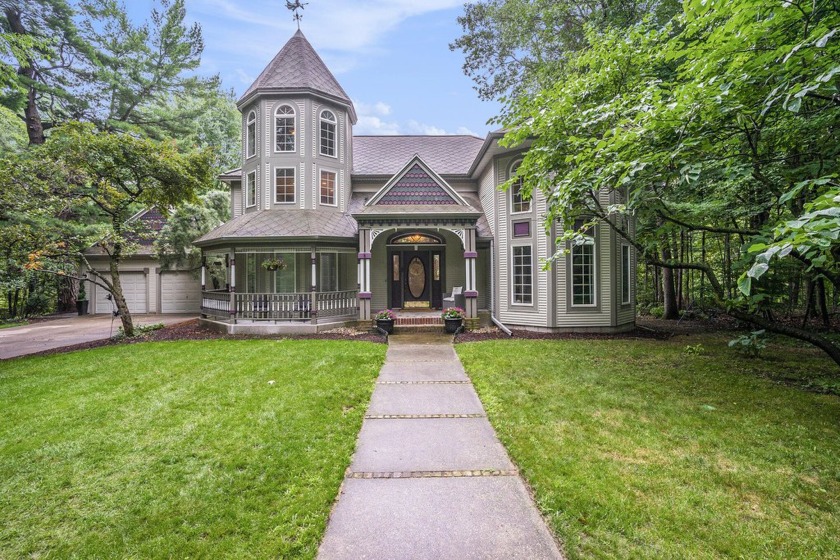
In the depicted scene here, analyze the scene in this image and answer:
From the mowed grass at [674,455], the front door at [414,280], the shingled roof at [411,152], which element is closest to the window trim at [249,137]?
the shingled roof at [411,152]

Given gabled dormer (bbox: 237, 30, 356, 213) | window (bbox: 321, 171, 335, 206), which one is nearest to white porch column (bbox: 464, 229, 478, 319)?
gabled dormer (bbox: 237, 30, 356, 213)

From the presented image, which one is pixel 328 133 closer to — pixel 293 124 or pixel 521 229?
pixel 293 124

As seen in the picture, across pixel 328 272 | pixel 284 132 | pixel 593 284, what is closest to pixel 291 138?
pixel 284 132

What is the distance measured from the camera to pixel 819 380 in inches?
233

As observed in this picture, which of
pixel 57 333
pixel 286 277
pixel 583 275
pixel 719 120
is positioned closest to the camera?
pixel 719 120

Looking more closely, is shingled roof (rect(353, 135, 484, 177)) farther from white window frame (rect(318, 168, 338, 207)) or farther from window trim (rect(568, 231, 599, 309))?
window trim (rect(568, 231, 599, 309))

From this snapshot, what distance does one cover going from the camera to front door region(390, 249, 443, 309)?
13.3 m

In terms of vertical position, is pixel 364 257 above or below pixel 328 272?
above

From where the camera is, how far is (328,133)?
1311 centimetres

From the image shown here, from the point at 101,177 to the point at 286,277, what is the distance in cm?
558

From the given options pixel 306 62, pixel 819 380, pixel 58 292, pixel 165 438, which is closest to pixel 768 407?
pixel 819 380

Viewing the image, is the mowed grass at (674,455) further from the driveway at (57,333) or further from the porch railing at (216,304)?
the driveway at (57,333)

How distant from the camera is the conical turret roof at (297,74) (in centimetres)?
1241

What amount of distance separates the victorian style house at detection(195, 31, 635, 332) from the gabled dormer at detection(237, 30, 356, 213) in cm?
4
